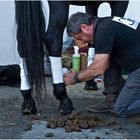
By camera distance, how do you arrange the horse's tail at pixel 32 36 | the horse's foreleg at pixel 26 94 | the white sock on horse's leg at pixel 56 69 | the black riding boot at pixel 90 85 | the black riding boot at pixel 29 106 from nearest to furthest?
1. the horse's tail at pixel 32 36
2. the white sock on horse's leg at pixel 56 69
3. the horse's foreleg at pixel 26 94
4. the black riding boot at pixel 29 106
5. the black riding boot at pixel 90 85

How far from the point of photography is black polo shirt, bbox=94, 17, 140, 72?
12.9ft

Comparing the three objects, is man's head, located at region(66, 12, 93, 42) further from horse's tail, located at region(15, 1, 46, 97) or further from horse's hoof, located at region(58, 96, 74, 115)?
horse's hoof, located at region(58, 96, 74, 115)

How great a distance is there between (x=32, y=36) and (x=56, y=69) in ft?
1.06

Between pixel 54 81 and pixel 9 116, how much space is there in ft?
1.65

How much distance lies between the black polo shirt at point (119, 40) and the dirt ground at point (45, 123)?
0.48 meters

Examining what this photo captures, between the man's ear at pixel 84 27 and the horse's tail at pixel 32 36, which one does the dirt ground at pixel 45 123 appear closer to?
the horse's tail at pixel 32 36

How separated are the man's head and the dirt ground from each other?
69 centimetres

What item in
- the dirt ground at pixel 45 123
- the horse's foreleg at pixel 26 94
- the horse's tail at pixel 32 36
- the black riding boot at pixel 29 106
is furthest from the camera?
the black riding boot at pixel 29 106

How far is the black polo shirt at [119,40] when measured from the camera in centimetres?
395

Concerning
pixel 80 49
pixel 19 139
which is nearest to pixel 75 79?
pixel 19 139

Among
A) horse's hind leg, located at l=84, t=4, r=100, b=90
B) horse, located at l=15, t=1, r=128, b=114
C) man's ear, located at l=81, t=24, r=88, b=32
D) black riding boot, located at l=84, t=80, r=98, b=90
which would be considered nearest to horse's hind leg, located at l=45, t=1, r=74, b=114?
horse, located at l=15, t=1, r=128, b=114

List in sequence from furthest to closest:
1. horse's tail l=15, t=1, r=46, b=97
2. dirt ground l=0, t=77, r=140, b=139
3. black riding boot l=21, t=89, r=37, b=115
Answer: black riding boot l=21, t=89, r=37, b=115 → horse's tail l=15, t=1, r=46, b=97 → dirt ground l=0, t=77, r=140, b=139

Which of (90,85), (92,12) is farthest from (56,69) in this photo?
(90,85)

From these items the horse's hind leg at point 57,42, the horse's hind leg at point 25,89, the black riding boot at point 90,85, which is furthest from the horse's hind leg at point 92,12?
the horse's hind leg at point 25,89
